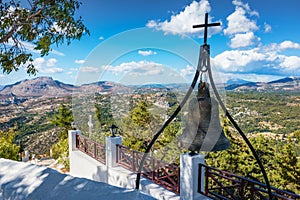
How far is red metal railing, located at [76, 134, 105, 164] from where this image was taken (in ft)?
18.0

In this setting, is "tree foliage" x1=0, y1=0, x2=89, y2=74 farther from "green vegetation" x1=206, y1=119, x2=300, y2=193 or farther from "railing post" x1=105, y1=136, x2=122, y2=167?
"green vegetation" x1=206, y1=119, x2=300, y2=193

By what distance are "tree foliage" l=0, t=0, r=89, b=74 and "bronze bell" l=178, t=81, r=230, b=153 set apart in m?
2.99

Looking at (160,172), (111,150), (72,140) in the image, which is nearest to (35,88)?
(72,140)

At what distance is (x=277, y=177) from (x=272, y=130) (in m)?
2.54

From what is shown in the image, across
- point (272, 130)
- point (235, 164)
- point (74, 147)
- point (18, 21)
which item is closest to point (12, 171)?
point (18, 21)

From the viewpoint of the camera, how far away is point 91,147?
6000 mm

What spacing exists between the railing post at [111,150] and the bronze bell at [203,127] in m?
3.10

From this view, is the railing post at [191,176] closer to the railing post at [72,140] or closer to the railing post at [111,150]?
the railing post at [111,150]

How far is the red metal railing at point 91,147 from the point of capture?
550 cm

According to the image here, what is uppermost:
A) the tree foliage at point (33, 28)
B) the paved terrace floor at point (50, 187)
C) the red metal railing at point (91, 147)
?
the tree foliage at point (33, 28)

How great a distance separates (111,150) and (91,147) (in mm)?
1270

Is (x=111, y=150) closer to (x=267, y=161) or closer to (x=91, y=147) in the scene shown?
(x=91, y=147)

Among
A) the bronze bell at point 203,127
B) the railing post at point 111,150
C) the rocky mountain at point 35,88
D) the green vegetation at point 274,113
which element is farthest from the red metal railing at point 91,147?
the green vegetation at point 274,113

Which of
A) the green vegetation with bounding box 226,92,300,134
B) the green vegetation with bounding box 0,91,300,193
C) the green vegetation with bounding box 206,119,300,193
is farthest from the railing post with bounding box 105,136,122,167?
the green vegetation with bounding box 206,119,300,193
